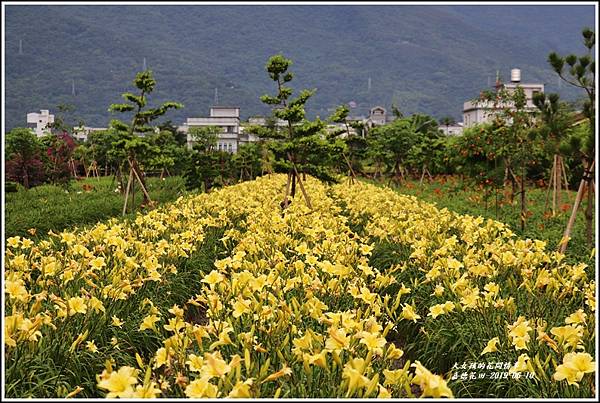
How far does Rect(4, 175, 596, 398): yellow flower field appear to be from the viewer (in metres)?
2.39

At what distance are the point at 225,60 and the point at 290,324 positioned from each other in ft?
482

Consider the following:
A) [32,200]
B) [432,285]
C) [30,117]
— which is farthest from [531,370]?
[30,117]

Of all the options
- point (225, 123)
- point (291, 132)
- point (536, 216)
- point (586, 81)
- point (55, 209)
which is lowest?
point (55, 209)

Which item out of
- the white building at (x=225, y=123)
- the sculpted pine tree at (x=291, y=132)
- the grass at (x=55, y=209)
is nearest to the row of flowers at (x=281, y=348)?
the grass at (x=55, y=209)

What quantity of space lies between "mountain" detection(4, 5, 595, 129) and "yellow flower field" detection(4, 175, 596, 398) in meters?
75.0

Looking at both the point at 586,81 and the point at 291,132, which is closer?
the point at 586,81

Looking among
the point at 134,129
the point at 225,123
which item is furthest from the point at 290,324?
the point at 225,123

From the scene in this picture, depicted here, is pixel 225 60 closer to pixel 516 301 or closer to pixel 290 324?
pixel 516 301

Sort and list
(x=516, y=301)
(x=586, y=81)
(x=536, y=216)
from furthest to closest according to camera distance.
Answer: (x=536, y=216), (x=586, y=81), (x=516, y=301)

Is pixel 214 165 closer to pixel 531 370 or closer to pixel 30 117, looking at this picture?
pixel 531 370

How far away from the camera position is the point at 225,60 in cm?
14500

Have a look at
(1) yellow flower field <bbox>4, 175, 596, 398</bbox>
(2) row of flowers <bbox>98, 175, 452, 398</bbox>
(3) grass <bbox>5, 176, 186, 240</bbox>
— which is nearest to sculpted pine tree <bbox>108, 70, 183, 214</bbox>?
(3) grass <bbox>5, 176, 186, 240</bbox>

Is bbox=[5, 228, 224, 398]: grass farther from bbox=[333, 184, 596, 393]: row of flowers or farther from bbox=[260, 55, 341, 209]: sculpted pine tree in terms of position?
bbox=[260, 55, 341, 209]: sculpted pine tree

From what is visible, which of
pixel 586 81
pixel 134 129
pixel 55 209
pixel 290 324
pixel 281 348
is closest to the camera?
pixel 281 348
